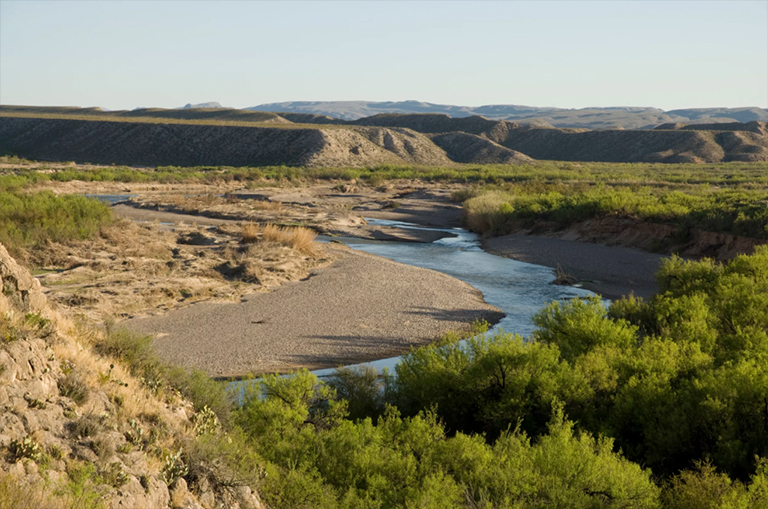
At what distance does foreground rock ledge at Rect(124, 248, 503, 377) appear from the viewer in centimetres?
1388

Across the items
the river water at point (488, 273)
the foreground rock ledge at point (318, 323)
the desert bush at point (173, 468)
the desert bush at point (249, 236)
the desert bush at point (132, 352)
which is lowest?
the river water at point (488, 273)

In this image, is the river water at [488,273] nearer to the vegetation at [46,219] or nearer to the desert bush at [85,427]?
the desert bush at [85,427]

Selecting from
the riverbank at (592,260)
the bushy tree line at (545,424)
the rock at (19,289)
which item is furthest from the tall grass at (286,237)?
the rock at (19,289)

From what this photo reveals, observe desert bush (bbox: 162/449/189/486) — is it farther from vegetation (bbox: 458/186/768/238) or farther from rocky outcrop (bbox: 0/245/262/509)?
vegetation (bbox: 458/186/768/238)

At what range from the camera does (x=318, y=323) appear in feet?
54.4

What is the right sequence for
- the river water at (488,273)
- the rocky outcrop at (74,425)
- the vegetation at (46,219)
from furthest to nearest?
the vegetation at (46,219)
the river water at (488,273)
the rocky outcrop at (74,425)

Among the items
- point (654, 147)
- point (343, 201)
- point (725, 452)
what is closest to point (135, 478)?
point (725, 452)

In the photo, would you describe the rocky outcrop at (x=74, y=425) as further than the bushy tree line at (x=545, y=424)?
No

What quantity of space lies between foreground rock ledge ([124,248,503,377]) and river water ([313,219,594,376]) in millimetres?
658

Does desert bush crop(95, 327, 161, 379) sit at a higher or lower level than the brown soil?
higher

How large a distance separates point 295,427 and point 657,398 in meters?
4.52

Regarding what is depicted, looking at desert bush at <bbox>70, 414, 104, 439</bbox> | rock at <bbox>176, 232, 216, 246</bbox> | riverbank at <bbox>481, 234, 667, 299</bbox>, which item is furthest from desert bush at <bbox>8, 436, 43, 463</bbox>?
rock at <bbox>176, 232, 216, 246</bbox>

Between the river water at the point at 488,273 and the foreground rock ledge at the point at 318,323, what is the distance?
2.16 ft

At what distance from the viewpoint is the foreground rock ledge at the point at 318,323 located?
13.9m
